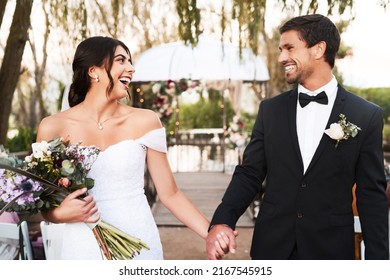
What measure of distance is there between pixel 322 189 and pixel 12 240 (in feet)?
6.30

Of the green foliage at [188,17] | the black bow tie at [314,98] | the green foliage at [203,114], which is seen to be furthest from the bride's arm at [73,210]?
the green foliage at [203,114]

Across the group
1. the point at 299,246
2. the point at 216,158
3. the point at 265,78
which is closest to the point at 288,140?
the point at 299,246

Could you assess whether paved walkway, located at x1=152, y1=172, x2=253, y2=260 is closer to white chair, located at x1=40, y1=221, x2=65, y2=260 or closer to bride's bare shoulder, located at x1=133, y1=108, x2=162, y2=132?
white chair, located at x1=40, y1=221, x2=65, y2=260

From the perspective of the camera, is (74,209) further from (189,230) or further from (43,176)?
(189,230)

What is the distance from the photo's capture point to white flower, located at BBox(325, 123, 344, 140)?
182 centimetres

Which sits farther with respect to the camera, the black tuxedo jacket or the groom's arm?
the groom's arm

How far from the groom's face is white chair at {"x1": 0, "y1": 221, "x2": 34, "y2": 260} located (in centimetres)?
146

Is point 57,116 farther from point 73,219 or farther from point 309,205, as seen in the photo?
point 309,205

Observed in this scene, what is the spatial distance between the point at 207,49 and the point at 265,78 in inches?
39.7

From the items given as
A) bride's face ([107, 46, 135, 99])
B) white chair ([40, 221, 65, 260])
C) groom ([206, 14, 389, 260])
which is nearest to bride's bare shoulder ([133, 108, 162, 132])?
bride's face ([107, 46, 135, 99])

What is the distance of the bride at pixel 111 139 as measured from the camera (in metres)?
1.97

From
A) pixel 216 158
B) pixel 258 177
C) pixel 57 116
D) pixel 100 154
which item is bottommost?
pixel 216 158

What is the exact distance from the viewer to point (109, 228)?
6.64ft

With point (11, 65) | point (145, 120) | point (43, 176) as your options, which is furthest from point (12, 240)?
point (43, 176)
